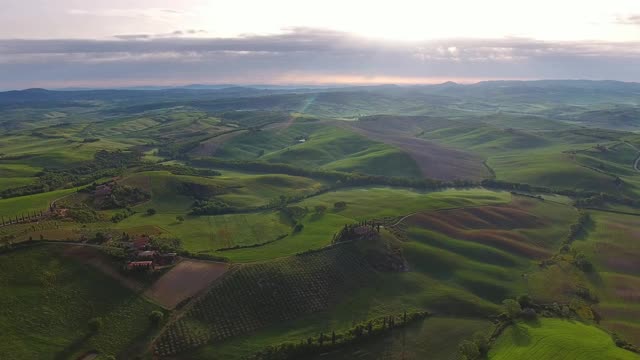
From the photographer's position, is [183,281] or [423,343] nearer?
[423,343]

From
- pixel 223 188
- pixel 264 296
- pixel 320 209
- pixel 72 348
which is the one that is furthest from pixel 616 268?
pixel 223 188

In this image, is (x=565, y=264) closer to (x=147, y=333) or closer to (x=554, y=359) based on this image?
(x=554, y=359)

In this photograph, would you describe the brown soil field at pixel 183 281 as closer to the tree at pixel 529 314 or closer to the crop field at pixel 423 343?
the crop field at pixel 423 343

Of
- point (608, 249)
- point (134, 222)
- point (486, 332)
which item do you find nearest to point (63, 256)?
point (134, 222)

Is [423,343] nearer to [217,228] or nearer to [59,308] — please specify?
[59,308]

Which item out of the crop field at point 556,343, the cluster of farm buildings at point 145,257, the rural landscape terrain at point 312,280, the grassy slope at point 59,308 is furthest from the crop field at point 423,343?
the cluster of farm buildings at point 145,257

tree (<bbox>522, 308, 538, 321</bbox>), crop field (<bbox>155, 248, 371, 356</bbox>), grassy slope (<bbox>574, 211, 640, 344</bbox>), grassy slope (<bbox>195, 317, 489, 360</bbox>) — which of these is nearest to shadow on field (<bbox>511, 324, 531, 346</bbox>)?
tree (<bbox>522, 308, 538, 321</bbox>)

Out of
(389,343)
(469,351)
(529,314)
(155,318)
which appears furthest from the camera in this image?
(529,314)
